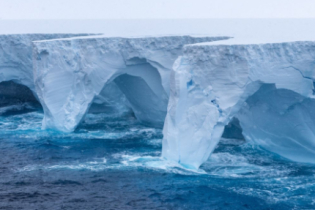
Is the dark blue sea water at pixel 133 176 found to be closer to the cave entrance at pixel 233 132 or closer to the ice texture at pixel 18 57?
the cave entrance at pixel 233 132

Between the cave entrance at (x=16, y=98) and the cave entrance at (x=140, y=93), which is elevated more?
the cave entrance at (x=140, y=93)

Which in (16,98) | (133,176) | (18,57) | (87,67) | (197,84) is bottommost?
(133,176)

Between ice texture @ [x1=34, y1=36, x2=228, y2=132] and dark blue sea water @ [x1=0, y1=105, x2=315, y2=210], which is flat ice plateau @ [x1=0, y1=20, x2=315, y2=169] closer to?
ice texture @ [x1=34, y1=36, x2=228, y2=132]

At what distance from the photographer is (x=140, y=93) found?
1588cm

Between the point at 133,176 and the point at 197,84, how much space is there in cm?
290

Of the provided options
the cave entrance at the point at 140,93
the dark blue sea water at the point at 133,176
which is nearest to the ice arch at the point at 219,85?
the dark blue sea water at the point at 133,176

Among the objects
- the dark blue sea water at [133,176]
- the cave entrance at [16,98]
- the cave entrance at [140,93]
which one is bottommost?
the dark blue sea water at [133,176]

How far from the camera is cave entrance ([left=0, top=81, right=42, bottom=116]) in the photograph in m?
19.5

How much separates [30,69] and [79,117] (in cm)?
387

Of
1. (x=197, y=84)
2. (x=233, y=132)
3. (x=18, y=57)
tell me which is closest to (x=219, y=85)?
(x=197, y=84)

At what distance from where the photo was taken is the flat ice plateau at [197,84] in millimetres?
11656

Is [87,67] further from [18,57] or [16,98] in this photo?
[16,98]

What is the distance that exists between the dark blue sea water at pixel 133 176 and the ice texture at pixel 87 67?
3.44 feet

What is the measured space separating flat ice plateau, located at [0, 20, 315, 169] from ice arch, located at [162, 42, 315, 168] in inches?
1.0
